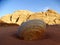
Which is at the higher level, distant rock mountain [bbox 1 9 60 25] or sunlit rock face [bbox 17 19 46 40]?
distant rock mountain [bbox 1 9 60 25]

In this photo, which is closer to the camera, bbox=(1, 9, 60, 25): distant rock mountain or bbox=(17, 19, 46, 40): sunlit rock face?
bbox=(17, 19, 46, 40): sunlit rock face

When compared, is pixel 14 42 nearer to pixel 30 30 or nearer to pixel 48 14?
pixel 30 30

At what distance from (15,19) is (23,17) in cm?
152

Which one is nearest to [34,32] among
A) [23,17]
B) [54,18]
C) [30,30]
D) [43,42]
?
[30,30]

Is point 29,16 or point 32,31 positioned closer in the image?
point 32,31

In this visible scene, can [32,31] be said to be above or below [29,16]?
below

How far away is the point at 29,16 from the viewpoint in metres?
29.4

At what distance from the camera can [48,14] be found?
29.4 meters

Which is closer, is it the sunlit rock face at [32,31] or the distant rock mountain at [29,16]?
the sunlit rock face at [32,31]

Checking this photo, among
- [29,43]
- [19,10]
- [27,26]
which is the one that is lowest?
[29,43]

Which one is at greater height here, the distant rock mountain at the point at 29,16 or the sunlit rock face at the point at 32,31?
the distant rock mountain at the point at 29,16

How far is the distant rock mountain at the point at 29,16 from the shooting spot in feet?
89.4

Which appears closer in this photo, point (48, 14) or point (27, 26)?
point (27, 26)

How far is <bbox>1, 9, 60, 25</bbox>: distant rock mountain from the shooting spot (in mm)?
27244
